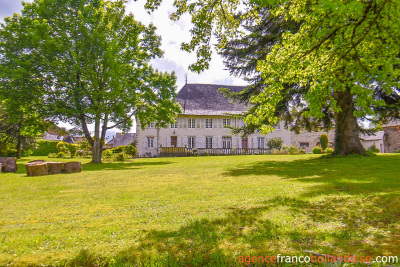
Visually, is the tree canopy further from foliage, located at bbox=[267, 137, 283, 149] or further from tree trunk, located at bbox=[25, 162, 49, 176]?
foliage, located at bbox=[267, 137, 283, 149]

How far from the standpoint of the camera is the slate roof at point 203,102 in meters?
36.5

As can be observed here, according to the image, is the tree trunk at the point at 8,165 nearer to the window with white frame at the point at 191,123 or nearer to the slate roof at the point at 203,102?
the slate roof at the point at 203,102

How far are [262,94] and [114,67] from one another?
43.5 ft

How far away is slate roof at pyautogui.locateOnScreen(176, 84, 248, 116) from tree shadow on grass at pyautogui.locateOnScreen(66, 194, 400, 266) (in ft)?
106

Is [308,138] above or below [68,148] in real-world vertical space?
above

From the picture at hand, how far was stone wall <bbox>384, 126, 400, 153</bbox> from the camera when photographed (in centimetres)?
3400

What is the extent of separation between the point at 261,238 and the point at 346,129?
15.0m

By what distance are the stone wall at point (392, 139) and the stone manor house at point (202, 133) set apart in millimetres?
7190

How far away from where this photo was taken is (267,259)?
2346 mm

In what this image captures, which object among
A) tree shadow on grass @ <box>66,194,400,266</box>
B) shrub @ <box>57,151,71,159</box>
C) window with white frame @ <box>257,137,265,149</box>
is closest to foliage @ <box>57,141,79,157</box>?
shrub @ <box>57,151,71,159</box>

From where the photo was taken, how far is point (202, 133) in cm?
3625

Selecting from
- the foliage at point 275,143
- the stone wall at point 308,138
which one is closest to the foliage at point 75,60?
the foliage at point 275,143

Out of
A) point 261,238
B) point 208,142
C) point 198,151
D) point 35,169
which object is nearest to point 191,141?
point 208,142

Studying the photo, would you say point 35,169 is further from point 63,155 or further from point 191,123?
point 191,123
